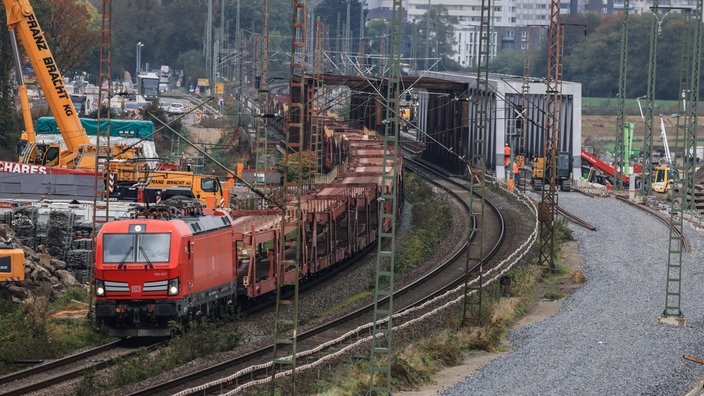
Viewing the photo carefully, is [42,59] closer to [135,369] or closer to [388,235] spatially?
[135,369]

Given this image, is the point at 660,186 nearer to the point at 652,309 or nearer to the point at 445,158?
the point at 445,158

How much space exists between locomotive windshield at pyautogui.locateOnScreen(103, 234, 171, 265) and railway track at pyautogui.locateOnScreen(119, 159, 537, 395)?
9.95 feet

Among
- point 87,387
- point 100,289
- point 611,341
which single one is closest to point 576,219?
point 611,341

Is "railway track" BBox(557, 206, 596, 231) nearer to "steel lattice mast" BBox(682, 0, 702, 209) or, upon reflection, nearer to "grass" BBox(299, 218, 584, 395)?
"steel lattice mast" BBox(682, 0, 702, 209)

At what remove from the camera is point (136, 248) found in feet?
90.3

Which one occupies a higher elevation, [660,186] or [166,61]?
[166,61]

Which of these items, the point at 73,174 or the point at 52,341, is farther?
the point at 73,174

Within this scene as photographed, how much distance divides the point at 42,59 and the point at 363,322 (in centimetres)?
2345

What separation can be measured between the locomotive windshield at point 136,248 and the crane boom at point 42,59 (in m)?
22.0

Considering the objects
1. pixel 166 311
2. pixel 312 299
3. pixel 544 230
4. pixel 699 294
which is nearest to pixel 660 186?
pixel 544 230

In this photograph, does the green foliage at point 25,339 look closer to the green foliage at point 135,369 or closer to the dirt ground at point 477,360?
the green foliage at point 135,369

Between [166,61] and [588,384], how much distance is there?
145347 millimetres

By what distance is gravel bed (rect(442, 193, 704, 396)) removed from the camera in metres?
24.6

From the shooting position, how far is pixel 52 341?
90.4ft
